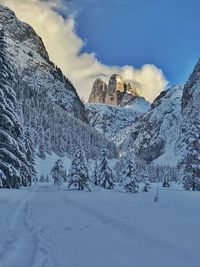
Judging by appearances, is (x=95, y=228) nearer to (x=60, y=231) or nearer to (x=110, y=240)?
(x=60, y=231)

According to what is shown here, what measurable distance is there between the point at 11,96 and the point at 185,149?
84.0ft

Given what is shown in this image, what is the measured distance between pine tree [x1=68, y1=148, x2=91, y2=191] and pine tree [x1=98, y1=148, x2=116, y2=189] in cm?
459

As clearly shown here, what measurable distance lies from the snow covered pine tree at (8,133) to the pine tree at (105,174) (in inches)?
A: 1169

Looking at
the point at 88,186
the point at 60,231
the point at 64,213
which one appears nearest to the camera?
the point at 60,231

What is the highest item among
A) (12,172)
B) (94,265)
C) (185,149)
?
(185,149)

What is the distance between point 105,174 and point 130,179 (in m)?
6.99

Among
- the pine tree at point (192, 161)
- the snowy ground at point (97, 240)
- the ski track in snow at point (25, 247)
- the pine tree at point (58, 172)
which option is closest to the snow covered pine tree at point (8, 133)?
the snowy ground at point (97, 240)

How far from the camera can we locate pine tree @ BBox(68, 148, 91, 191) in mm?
55938

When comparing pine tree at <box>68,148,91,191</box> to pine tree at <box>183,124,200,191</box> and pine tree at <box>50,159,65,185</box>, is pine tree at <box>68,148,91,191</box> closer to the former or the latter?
pine tree at <box>183,124,200,191</box>

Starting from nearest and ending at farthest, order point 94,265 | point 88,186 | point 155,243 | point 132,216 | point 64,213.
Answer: point 94,265, point 155,243, point 132,216, point 64,213, point 88,186

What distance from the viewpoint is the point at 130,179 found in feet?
184

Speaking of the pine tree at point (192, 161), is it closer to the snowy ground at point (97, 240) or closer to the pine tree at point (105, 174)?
the pine tree at point (105, 174)

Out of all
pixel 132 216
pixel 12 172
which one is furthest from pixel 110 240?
pixel 12 172

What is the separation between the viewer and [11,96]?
101 feet
